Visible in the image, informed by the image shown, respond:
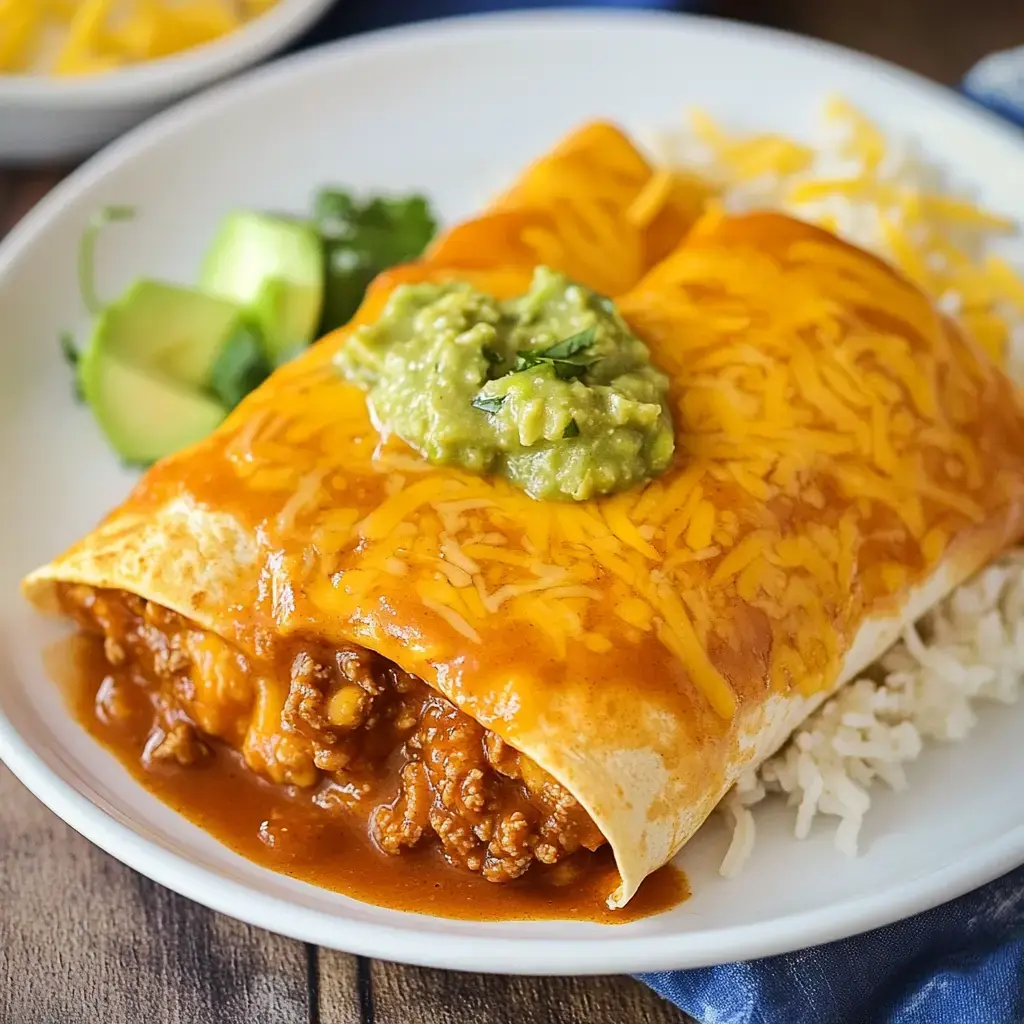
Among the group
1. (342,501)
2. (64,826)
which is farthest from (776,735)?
(64,826)

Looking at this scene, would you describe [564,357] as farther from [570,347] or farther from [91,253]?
[91,253]

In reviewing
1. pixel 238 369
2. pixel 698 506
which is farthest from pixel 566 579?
pixel 238 369

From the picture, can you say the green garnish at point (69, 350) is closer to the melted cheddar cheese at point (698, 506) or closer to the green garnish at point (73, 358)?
the green garnish at point (73, 358)

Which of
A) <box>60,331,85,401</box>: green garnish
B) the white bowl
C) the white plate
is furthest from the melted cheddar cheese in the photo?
the white bowl

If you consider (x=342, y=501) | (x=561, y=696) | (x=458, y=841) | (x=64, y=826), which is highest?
(x=342, y=501)

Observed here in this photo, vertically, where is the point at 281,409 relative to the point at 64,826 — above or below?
above

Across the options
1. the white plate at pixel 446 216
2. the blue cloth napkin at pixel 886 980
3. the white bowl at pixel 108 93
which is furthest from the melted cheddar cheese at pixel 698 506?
the white bowl at pixel 108 93

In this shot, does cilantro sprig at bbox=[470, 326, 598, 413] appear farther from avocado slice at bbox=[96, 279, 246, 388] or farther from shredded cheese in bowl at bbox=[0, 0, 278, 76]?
shredded cheese in bowl at bbox=[0, 0, 278, 76]

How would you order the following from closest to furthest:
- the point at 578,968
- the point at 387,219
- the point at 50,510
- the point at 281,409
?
the point at 578,968 < the point at 281,409 < the point at 50,510 < the point at 387,219

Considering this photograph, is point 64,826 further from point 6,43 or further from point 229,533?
point 6,43
